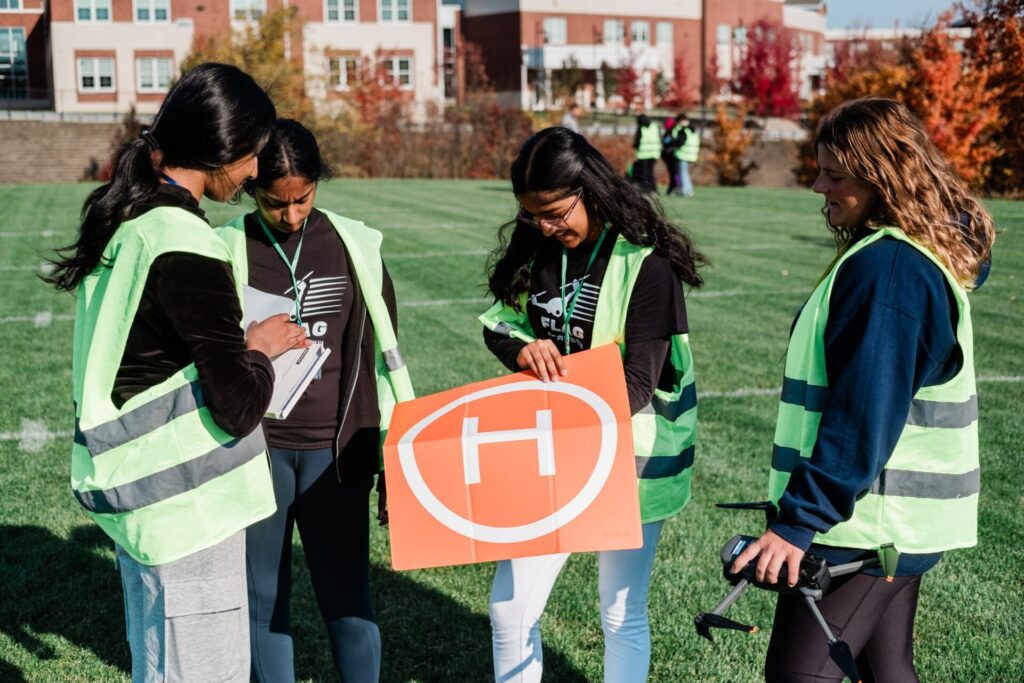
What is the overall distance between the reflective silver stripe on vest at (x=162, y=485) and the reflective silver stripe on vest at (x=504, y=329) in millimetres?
1079

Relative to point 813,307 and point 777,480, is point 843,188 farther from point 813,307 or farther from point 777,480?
point 777,480

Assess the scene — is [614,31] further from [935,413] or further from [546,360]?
[935,413]

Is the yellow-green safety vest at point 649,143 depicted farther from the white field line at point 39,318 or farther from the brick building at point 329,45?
the brick building at point 329,45

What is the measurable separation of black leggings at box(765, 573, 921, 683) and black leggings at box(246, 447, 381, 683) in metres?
1.38

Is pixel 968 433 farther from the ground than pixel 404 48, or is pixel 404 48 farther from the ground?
pixel 404 48

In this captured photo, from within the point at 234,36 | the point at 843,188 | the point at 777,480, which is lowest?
the point at 777,480

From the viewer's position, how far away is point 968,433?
2.55 meters

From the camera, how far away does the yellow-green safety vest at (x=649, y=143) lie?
87.5 feet

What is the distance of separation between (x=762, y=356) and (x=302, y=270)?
656cm

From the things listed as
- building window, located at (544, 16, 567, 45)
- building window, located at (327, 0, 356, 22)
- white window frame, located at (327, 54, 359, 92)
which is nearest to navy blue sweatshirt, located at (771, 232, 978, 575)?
white window frame, located at (327, 54, 359, 92)

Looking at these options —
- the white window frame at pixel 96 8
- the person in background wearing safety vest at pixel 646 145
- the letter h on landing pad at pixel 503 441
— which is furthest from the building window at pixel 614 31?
the letter h on landing pad at pixel 503 441

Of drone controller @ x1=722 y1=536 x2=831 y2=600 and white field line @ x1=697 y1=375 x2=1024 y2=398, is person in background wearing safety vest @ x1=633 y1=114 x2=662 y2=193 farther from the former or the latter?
drone controller @ x1=722 y1=536 x2=831 y2=600

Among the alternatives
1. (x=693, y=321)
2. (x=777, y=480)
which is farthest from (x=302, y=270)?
(x=693, y=321)

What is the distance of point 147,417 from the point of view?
2.53 metres
